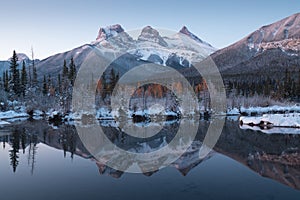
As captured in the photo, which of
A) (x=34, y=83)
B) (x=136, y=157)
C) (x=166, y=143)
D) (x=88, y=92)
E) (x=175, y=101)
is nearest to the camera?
(x=136, y=157)

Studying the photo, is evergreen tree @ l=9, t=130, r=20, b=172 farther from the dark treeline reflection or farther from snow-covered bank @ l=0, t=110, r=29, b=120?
snow-covered bank @ l=0, t=110, r=29, b=120

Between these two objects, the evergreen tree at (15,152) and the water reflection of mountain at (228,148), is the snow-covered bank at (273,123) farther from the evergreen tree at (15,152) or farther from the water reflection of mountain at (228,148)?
the evergreen tree at (15,152)

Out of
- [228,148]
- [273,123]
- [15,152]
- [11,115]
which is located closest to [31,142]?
[15,152]

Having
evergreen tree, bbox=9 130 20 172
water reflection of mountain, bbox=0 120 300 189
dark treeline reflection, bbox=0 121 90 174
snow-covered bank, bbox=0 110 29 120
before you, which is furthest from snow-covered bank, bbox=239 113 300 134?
snow-covered bank, bbox=0 110 29 120

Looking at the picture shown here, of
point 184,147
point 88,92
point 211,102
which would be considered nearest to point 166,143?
point 184,147

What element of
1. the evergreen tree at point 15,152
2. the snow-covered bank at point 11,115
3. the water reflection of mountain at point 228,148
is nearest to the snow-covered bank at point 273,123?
the water reflection of mountain at point 228,148

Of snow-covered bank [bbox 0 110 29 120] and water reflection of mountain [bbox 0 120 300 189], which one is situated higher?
snow-covered bank [bbox 0 110 29 120]

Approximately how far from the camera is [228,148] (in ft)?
76.1

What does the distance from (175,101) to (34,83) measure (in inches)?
1274

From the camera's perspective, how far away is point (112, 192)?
12.6 m

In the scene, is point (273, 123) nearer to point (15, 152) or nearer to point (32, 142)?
point (32, 142)

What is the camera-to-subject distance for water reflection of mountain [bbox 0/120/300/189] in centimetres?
1623

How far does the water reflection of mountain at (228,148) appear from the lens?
639 inches

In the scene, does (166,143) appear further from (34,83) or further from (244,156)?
(34,83)
